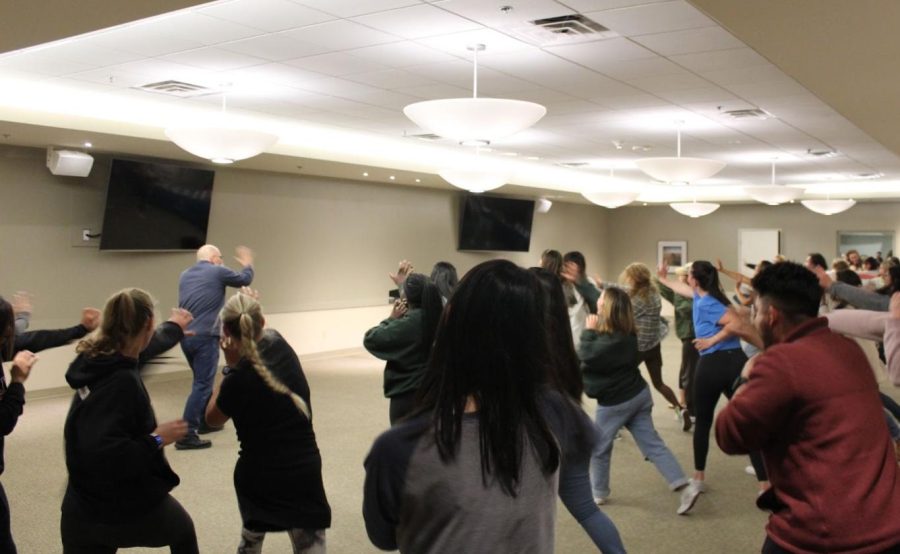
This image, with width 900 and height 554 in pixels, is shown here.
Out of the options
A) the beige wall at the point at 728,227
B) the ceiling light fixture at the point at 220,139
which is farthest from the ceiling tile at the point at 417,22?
the beige wall at the point at 728,227

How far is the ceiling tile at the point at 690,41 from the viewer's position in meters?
4.92

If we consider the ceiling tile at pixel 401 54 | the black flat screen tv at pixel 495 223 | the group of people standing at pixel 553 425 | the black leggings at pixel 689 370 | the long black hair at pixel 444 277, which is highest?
the ceiling tile at pixel 401 54

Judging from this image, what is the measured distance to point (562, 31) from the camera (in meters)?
4.92

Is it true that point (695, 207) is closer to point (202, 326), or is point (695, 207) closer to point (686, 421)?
point (686, 421)

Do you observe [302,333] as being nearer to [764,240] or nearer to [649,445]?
[649,445]

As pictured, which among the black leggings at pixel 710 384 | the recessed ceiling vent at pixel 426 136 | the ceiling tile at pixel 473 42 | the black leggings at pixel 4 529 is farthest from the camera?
the recessed ceiling vent at pixel 426 136

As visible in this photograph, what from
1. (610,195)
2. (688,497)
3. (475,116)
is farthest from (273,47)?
(610,195)

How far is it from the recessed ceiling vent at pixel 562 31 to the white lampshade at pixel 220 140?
229cm

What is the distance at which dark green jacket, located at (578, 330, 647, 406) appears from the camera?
4.77 meters

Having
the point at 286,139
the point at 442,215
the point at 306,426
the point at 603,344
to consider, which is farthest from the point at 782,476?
the point at 442,215

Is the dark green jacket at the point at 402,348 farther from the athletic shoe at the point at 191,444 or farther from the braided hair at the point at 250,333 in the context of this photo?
the athletic shoe at the point at 191,444

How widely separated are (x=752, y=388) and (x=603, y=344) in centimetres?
247

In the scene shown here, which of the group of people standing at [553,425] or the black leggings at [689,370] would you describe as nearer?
the group of people standing at [553,425]

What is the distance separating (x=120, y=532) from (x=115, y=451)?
1.03ft
